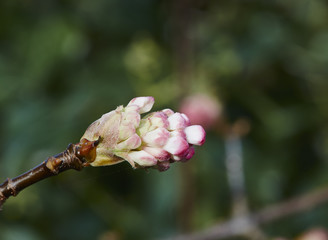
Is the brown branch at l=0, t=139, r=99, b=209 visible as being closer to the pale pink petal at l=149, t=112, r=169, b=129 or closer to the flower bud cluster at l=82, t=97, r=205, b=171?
the flower bud cluster at l=82, t=97, r=205, b=171

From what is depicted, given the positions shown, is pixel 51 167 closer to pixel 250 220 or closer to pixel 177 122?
pixel 177 122

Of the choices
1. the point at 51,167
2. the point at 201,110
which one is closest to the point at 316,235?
the point at 201,110

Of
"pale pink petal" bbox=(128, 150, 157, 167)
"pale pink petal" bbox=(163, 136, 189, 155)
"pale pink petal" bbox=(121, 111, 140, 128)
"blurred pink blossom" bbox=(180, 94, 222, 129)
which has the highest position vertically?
"blurred pink blossom" bbox=(180, 94, 222, 129)

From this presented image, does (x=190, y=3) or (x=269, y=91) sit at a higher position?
(x=190, y=3)

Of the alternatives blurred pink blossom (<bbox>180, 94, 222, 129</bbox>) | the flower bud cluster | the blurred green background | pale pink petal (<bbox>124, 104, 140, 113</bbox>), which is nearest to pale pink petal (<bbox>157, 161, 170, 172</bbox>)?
the flower bud cluster

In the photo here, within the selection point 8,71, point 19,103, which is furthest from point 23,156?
point 8,71

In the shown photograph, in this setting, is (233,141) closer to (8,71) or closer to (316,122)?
(316,122)
